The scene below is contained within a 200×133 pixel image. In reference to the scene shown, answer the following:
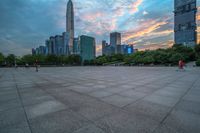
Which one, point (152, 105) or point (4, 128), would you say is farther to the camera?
point (152, 105)

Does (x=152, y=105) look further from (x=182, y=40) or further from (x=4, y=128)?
(x=182, y=40)

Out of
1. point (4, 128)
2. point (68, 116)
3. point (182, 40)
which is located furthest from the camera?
point (182, 40)

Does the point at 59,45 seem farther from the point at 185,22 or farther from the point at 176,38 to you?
the point at 185,22

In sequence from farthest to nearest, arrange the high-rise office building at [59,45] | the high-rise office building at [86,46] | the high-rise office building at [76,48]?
the high-rise office building at [59,45], the high-rise office building at [76,48], the high-rise office building at [86,46]

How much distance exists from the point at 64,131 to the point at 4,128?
51.0 inches

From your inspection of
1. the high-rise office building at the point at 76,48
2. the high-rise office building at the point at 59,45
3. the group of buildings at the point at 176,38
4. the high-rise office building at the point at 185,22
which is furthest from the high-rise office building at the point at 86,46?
the high-rise office building at the point at 185,22

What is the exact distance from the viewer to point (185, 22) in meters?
123

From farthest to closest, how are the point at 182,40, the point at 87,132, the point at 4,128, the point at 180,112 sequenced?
the point at 182,40 → the point at 180,112 → the point at 4,128 → the point at 87,132

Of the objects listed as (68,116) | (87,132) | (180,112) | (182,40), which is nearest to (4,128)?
(68,116)

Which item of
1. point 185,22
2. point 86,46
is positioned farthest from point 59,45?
point 185,22

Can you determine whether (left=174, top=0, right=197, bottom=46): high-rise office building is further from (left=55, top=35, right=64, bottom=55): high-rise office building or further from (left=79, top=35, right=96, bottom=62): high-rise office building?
(left=55, top=35, right=64, bottom=55): high-rise office building

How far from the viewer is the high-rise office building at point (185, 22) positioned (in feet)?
379

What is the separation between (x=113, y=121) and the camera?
264 centimetres

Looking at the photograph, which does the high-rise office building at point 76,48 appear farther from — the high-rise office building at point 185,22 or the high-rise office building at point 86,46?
the high-rise office building at point 185,22
